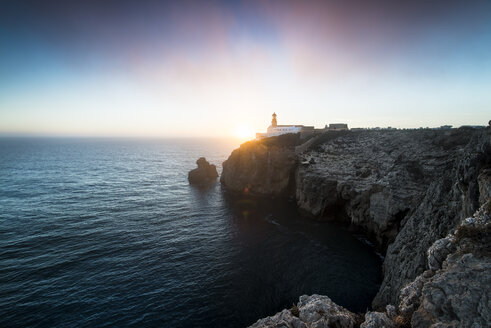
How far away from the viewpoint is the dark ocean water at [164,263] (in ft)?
73.3

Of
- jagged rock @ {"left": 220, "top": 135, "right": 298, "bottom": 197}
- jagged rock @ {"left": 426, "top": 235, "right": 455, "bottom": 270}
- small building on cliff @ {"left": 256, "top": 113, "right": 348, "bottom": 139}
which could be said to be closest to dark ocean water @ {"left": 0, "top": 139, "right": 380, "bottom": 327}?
jagged rock @ {"left": 220, "top": 135, "right": 298, "bottom": 197}

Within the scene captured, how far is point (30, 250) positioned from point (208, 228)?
25036mm

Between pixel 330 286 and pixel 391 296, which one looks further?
pixel 330 286

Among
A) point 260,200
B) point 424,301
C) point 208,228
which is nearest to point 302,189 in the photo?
point 260,200

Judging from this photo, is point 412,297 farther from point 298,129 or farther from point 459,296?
point 298,129

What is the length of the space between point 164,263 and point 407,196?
35025 millimetres

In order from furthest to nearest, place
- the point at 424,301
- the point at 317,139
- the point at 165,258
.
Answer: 1. the point at 317,139
2. the point at 165,258
3. the point at 424,301

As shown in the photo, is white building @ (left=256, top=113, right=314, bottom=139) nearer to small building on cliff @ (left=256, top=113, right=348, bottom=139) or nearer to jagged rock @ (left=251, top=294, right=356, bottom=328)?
small building on cliff @ (left=256, top=113, right=348, bottom=139)

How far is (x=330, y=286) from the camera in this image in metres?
25.9

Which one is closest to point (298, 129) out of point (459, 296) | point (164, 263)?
point (164, 263)

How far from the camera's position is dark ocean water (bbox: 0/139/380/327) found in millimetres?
22344

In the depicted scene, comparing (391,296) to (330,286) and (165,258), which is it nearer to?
(330,286)

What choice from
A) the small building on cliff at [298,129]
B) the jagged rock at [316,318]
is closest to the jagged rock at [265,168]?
the small building on cliff at [298,129]

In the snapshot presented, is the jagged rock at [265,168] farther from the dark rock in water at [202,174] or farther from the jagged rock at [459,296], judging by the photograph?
the jagged rock at [459,296]
